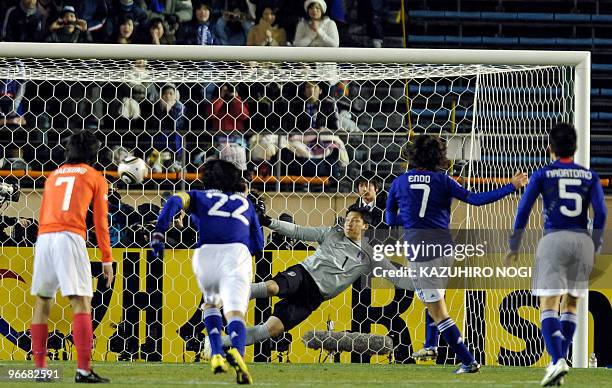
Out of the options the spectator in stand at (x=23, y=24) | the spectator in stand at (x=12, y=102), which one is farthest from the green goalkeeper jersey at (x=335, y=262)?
the spectator in stand at (x=23, y=24)

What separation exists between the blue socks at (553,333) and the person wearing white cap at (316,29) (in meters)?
7.68

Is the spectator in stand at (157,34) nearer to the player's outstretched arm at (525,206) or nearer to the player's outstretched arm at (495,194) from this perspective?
the player's outstretched arm at (495,194)

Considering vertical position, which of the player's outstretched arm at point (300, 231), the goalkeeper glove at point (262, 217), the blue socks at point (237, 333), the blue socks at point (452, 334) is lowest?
the blue socks at point (452, 334)

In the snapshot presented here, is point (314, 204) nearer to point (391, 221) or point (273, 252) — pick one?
point (273, 252)

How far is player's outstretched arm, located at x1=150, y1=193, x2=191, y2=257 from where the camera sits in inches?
284

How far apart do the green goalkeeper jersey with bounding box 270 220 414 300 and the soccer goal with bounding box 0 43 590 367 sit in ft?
0.68

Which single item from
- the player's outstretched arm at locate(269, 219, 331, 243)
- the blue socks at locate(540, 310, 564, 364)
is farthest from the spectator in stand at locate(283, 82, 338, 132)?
the blue socks at locate(540, 310, 564, 364)

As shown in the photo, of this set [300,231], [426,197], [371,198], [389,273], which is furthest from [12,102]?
[426,197]

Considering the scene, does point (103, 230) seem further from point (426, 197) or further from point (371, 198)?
point (371, 198)

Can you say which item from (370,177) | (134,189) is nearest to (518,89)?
(370,177)

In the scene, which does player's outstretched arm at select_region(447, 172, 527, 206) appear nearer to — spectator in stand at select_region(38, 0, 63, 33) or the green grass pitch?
the green grass pitch

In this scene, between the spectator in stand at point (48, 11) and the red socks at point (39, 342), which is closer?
the red socks at point (39, 342)

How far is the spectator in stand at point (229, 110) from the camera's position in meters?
11.7

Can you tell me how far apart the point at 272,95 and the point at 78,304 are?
5.24 meters
